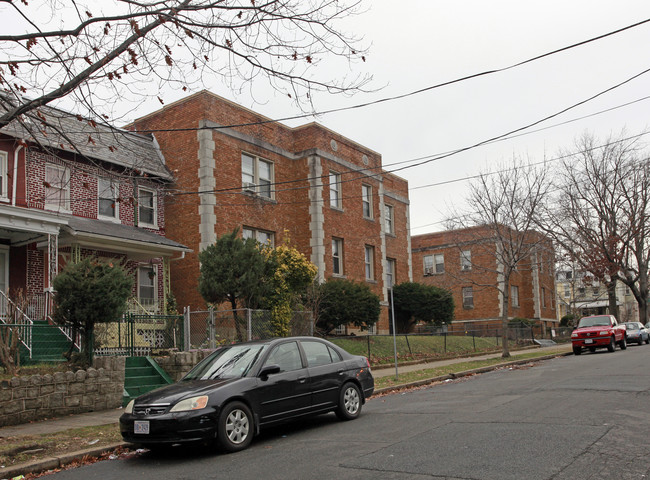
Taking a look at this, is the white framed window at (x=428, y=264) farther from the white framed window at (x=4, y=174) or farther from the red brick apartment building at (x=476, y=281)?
the white framed window at (x=4, y=174)

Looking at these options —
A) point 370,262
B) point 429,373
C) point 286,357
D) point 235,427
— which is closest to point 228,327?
point 429,373

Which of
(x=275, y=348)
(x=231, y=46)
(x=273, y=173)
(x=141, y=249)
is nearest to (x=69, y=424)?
(x=275, y=348)

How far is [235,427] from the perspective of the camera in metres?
7.85

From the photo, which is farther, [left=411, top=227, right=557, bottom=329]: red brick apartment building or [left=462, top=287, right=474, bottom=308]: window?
[left=462, top=287, right=474, bottom=308]: window

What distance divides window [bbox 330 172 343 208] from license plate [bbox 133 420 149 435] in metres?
20.0

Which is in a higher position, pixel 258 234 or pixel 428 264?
pixel 258 234

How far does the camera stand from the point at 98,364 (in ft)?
40.9

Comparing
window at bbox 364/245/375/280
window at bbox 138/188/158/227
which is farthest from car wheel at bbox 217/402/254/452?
window at bbox 364/245/375/280

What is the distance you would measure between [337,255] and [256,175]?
5550 mm

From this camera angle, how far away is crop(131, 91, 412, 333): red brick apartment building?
22578 mm

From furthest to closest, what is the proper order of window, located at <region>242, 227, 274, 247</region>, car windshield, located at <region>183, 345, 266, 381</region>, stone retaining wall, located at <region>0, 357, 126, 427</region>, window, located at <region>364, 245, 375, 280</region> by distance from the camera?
window, located at <region>364, 245, 375, 280</region>, window, located at <region>242, 227, 274, 247</region>, stone retaining wall, located at <region>0, 357, 126, 427</region>, car windshield, located at <region>183, 345, 266, 381</region>

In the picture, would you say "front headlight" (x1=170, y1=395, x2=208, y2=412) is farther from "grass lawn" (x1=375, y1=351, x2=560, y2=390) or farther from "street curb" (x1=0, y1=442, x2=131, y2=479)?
"grass lawn" (x1=375, y1=351, x2=560, y2=390)

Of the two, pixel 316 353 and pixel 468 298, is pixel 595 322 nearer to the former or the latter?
pixel 468 298

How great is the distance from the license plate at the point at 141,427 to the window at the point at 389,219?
84.0ft
